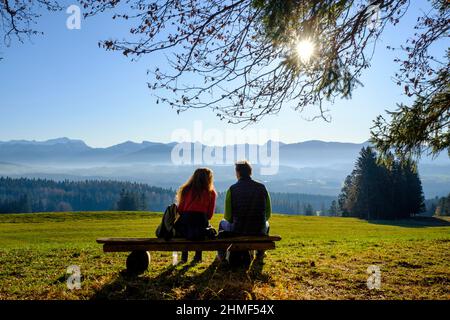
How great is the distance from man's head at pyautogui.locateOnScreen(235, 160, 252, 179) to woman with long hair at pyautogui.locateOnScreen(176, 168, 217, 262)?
1.84ft

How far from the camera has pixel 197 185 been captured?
773 cm

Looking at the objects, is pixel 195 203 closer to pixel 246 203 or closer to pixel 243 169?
pixel 246 203

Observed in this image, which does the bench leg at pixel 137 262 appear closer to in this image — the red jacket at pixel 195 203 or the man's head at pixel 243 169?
the red jacket at pixel 195 203

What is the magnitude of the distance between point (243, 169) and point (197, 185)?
98 centimetres

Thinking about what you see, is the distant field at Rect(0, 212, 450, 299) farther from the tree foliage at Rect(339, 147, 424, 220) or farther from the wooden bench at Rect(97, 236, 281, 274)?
the tree foliage at Rect(339, 147, 424, 220)

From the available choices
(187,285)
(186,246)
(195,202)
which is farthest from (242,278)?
(195,202)

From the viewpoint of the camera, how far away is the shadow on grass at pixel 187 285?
18.4ft

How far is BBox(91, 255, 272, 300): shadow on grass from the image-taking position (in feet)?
18.4

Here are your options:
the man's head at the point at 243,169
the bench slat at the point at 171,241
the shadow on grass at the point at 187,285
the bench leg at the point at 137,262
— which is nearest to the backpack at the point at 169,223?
the bench slat at the point at 171,241

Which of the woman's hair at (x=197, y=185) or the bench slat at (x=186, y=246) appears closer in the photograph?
the bench slat at (x=186, y=246)

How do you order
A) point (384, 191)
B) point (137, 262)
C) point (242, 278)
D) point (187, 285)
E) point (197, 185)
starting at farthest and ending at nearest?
point (384, 191) < point (197, 185) < point (137, 262) < point (242, 278) < point (187, 285)

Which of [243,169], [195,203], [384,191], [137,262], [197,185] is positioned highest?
[243,169]

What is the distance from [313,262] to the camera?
28.2 ft

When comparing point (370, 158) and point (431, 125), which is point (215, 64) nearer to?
point (431, 125)
